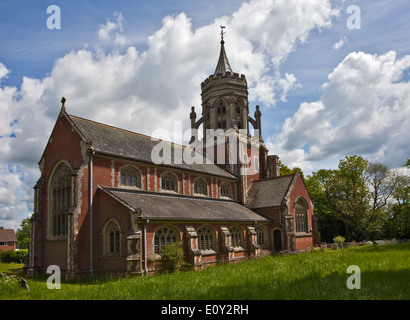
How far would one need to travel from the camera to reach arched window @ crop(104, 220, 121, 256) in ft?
74.3

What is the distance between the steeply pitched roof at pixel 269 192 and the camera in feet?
117

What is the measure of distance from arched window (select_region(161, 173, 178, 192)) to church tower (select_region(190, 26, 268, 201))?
10.6 meters

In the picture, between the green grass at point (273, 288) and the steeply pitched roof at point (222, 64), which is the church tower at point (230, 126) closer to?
the steeply pitched roof at point (222, 64)

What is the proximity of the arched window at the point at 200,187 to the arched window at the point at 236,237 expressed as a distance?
18.1 feet

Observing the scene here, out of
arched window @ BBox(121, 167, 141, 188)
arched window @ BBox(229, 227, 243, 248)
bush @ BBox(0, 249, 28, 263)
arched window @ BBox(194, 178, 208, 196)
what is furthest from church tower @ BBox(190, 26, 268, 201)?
bush @ BBox(0, 249, 28, 263)

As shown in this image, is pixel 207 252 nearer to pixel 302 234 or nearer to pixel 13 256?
pixel 302 234

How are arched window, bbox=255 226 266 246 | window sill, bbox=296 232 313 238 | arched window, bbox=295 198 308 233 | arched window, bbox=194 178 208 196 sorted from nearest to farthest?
arched window, bbox=194 178 208 196 → arched window, bbox=255 226 266 246 → window sill, bbox=296 232 313 238 → arched window, bbox=295 198 308 233

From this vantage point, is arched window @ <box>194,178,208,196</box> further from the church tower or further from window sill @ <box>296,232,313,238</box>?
window sill @ <box>296,232,313,238</box>

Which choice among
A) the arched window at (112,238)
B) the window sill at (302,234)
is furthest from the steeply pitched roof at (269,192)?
the arched window at (112,238)

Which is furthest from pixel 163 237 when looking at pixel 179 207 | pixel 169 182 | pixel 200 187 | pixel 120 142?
pixel 200 187

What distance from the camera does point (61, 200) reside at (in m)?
25.9
